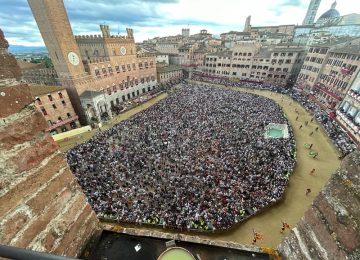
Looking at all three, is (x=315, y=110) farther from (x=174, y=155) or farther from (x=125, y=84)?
(x=125, y=84)

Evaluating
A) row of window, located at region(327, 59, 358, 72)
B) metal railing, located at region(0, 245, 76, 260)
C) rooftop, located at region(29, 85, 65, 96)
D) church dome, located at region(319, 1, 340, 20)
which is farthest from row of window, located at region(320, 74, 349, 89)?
church dome, located at region(319, 1, 340, 20)

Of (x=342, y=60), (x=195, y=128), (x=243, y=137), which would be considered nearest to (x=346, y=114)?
(x=342, y=60)

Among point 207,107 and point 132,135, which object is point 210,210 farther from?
point 207,107

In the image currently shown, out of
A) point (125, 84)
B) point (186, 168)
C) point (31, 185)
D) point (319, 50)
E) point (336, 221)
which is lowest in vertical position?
point (186, 168)

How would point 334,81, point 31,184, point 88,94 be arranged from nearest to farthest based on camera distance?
point 31,184
point 88,94
point 334,81

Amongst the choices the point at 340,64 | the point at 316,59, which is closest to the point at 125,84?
the point at 340,64

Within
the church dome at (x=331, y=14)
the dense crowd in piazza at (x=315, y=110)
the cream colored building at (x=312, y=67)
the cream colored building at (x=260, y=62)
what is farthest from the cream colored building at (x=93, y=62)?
the church dome at (x=331, y=14)
